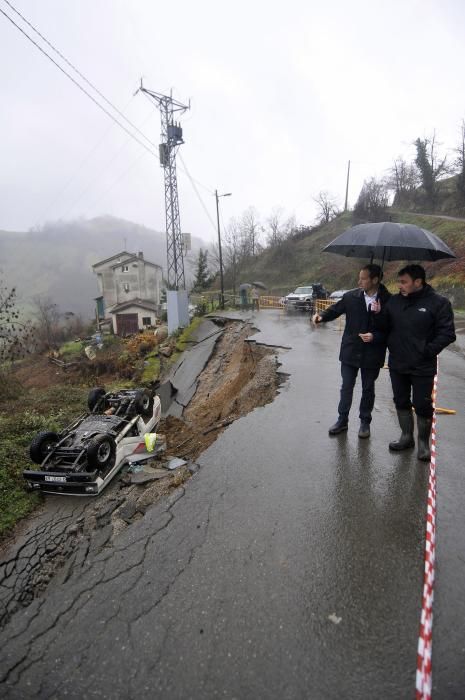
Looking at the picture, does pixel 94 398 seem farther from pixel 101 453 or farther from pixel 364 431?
pixel 364 431

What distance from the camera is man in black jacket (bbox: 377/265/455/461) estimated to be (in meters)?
3.70

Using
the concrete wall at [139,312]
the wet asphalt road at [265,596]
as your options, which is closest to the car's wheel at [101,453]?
the wet asphalt road at [265,596]

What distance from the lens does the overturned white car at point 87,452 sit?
5555 mm

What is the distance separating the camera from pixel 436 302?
146 inches

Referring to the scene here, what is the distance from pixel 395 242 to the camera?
3910mm

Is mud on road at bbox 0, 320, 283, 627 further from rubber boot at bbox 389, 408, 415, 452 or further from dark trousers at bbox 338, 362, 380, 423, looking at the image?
rubber boot at bbox 389, 408, 415, 452

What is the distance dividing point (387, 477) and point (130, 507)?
9.92 feet

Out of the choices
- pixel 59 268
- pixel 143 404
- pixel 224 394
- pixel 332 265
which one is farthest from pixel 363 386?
pixel 59 268

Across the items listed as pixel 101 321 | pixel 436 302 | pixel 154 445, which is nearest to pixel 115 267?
pixel 101 321

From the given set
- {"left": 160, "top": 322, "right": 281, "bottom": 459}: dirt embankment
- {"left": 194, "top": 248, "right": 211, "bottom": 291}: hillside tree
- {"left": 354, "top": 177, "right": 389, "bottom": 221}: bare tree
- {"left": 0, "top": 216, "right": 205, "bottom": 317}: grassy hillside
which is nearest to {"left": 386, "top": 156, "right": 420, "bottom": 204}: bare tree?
{"left": 354, "top": 177, "right": 389, "bottom": 221}: bare tree

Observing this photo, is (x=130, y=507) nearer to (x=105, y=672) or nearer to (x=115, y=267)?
(x=105, y=672)

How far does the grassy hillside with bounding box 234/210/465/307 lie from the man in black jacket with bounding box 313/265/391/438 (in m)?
A: 20.0

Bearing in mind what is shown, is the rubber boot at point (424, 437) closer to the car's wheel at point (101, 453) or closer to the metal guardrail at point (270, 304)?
the car's wheel at point (101, 453)

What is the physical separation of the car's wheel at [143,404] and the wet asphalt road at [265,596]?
444 cm
